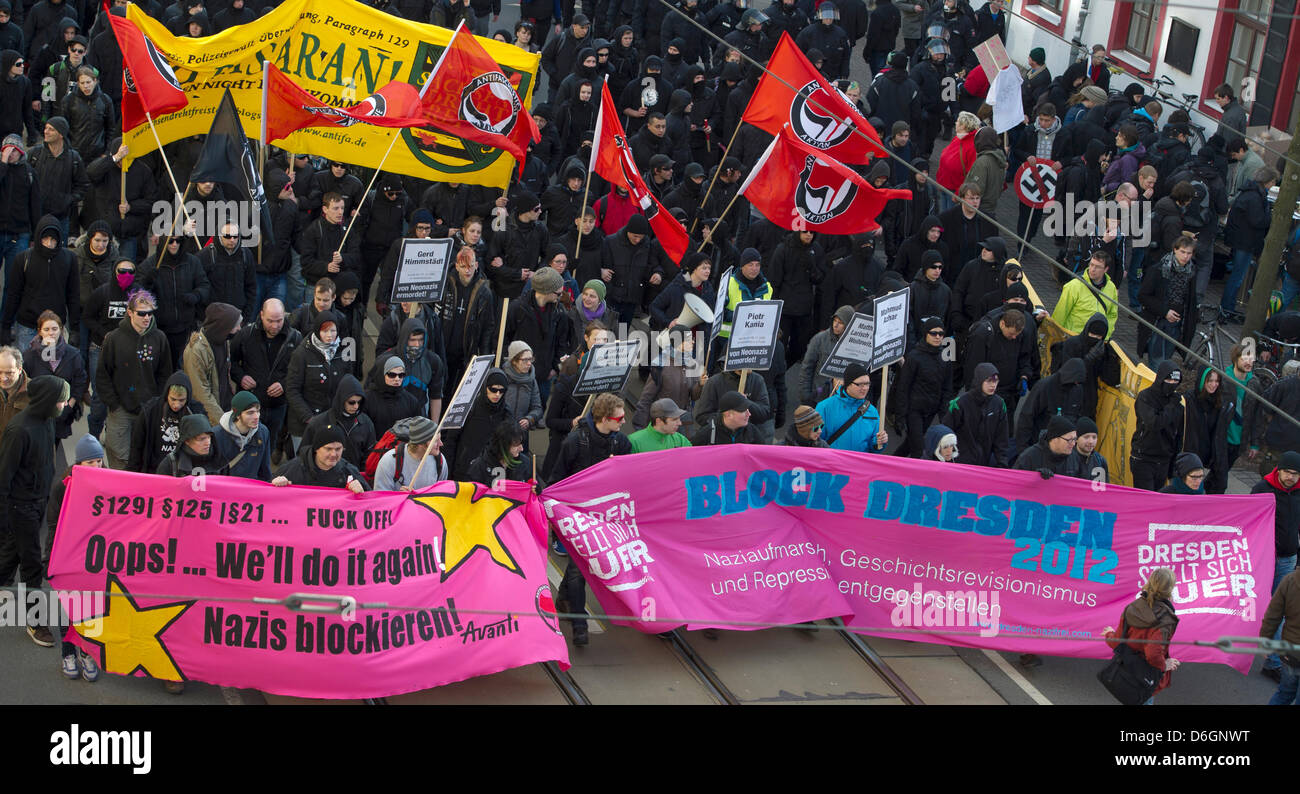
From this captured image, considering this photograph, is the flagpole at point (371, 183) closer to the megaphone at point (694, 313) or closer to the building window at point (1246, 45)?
the megaphone at point (694, 313)

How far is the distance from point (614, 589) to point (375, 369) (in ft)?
8.36

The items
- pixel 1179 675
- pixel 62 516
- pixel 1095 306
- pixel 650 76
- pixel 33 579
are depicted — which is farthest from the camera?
pixel 650 76

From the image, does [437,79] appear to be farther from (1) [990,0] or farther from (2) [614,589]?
(1) [990,0]

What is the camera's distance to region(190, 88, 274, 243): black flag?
14078 mm

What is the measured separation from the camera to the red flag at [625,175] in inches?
576

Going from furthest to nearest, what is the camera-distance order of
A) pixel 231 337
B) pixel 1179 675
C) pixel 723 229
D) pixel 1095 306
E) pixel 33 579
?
pixel 723 229
pixel 1095 306
pixel 231 337
pixel 1179 675
pixel 33 579

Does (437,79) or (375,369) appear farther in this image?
(437,79)

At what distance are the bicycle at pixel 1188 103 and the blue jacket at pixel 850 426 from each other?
9.15 metres

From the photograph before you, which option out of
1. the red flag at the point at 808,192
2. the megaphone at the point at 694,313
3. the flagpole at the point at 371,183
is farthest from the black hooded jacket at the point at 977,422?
the flagpole at the point at 371,183

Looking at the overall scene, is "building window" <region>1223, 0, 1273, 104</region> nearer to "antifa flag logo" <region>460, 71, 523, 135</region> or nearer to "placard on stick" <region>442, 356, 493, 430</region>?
"antifa flag logo" <region>460, 71, 523, 135</region>

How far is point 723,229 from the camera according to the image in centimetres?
1741

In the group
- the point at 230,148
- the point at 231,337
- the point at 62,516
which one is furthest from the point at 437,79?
the point at 62,516

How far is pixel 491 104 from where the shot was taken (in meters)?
15.1

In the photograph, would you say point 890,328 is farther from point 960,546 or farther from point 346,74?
point 346,74
